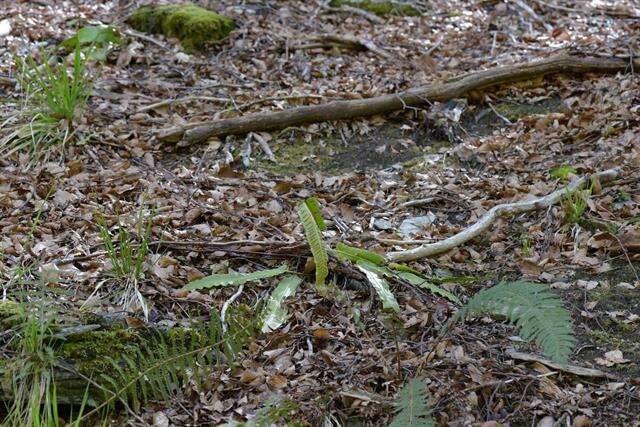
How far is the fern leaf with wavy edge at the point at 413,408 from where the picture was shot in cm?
270

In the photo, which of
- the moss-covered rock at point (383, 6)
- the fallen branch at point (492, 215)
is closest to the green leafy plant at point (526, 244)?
the fallen branch at point (492, 215)

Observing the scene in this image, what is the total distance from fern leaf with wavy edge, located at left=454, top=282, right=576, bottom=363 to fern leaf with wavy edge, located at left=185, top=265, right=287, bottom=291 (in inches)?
45.8

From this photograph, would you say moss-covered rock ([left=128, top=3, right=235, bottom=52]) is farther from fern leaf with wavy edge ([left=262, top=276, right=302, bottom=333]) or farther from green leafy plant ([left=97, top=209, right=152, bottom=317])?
fern leaf with wavy edge ([left=262, top=276, right=302, bottom=333])

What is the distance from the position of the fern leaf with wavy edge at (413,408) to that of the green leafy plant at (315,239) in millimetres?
1010

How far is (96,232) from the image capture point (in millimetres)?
4305

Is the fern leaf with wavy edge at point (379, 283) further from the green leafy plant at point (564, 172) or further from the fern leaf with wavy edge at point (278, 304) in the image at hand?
the green leafy plant at point (564, 172)

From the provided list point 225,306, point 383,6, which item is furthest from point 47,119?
point 383,6

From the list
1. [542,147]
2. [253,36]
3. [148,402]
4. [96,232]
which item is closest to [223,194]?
[96,232]

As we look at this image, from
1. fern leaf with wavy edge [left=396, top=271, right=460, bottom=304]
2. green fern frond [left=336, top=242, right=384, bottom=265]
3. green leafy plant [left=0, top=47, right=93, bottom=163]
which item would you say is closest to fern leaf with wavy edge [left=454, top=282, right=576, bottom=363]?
fern leaf with wavy edge [left=396, top=271, right=460, bottom=304]

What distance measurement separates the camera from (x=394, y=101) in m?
6.06

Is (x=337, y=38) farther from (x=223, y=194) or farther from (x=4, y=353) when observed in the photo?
(x=4, y=353)

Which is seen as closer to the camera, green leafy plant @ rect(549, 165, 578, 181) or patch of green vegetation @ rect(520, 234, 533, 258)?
patch of green vegetation @ rect(520, 234, 533, 258)

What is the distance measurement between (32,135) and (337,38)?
324cm

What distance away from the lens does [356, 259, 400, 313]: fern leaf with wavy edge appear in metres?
3.66
